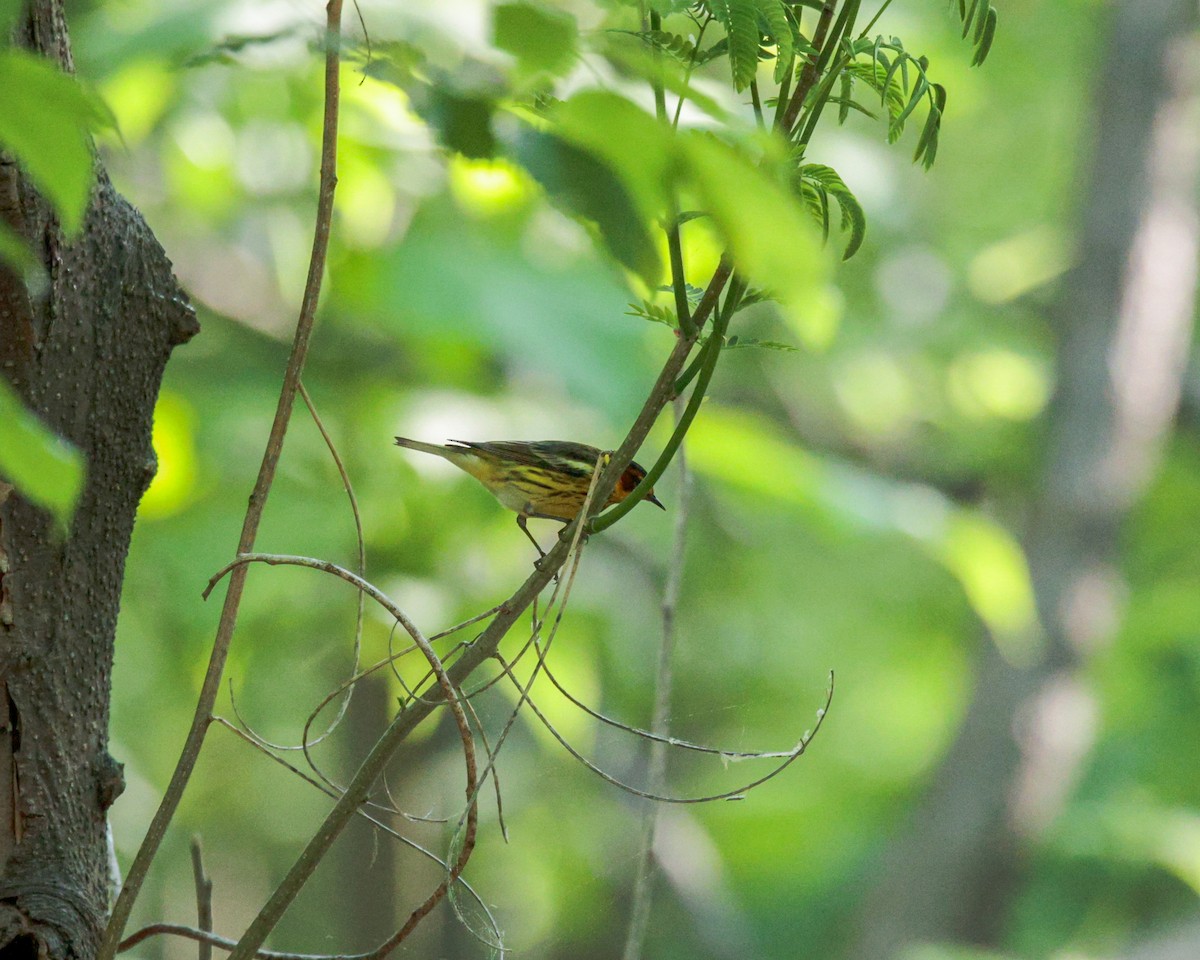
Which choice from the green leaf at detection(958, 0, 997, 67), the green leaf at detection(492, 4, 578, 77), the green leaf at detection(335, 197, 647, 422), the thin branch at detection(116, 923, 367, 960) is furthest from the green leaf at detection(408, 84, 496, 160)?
the green leaf at detection(335, 197, 647, 422)

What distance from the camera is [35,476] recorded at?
25.9 inches

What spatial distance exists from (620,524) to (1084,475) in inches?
114

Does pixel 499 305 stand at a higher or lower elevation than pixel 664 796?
higher

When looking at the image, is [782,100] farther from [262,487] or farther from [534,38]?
[262,487]

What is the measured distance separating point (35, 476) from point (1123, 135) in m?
8.12

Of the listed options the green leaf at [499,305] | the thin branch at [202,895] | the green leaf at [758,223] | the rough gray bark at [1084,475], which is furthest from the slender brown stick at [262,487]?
the rough gray bark at [1084,475]

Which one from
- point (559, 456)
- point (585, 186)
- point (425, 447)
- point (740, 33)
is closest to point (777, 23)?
point (740, 33)

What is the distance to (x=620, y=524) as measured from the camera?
20.9 ft

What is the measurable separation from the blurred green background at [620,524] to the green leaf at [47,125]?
1.01 ft

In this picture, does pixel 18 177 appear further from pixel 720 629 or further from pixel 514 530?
pixel 720 629

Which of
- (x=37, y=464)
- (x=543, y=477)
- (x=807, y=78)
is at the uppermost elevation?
(x=543, y=477)

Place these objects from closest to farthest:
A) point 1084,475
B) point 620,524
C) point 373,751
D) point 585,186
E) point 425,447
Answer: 1. point 585,186
2. point 373,751
3. point 425,447
4. point 620,524
5. point 1084,475

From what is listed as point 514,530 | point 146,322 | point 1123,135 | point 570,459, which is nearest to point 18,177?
point 146,322

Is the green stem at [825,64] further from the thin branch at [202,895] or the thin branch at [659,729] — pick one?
the thin branch at [202,895]
